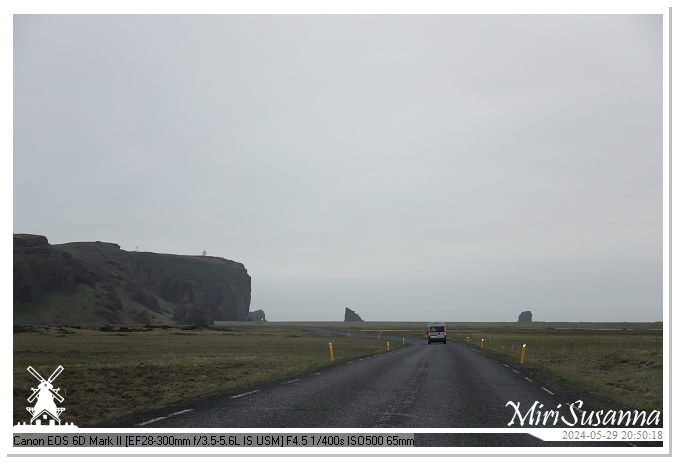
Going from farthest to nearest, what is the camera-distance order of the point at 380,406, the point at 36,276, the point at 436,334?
the point at 36,276, the point at 436,334, the point at 380,406

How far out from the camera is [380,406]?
12.4 metres

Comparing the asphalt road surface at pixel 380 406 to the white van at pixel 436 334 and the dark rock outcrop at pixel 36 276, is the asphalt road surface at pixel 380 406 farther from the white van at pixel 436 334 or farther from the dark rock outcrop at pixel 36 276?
the dark rock outcrop at pixel 36 276

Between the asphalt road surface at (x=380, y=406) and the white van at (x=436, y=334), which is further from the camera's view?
the white van at (x=436, y=334)

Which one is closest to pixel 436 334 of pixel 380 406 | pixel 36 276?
pixel 380 406

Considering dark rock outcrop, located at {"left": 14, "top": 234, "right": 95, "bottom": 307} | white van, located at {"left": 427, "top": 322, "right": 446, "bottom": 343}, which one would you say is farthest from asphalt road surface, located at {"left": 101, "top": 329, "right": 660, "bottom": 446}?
dark rock outcrop, located at {"left": 14, "top": 234, "right": 95, "bottom": 307}

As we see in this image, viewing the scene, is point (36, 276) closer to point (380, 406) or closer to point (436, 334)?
point (436, 334)

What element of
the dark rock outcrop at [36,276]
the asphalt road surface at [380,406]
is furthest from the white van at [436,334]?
the dark rock outcrop at [36,276]

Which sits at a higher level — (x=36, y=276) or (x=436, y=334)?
(x=36, y=276)

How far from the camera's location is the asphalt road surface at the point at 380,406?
392 inches

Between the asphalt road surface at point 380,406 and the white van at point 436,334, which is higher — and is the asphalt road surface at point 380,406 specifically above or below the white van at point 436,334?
above

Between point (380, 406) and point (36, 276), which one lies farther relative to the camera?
point (36, 276)

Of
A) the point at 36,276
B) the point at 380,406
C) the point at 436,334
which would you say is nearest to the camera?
the point at 380,406
